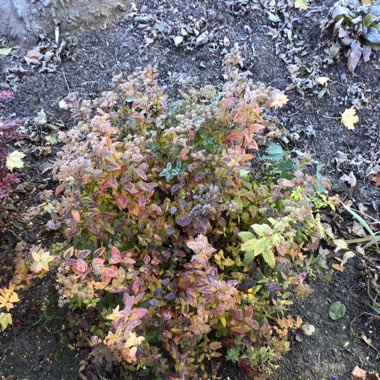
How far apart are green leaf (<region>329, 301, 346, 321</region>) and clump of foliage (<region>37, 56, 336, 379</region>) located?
0.46 meters

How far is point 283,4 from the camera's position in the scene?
13.3ft

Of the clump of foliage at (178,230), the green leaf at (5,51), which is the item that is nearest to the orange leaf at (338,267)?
the clump of foliage at (178,230)

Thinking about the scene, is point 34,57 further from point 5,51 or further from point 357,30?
point 357,30

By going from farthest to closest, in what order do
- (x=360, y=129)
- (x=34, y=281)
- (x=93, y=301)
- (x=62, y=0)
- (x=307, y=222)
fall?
(x=62, y=0)
(x=360, y=129)
(x=34, y=281)
(x=307, y=222)
(x=93, y=301)

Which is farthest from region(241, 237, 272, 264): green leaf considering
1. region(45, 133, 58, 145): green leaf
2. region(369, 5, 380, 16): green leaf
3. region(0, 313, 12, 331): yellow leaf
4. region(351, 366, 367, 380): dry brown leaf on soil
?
region(369, 5, 380, 16): green leaf

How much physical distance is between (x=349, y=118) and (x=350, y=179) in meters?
0.56

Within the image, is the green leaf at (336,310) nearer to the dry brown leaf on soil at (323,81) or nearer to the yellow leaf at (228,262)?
the yellow leaf at (228,262)

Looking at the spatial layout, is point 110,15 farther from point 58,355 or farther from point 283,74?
point 58,355

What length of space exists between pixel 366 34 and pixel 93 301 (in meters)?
3.16

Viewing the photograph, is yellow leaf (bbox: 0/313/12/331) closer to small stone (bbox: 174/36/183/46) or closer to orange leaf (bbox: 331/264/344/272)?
orange leaf (bbox: 331/264/344/272)

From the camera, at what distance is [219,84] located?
11.8 ft

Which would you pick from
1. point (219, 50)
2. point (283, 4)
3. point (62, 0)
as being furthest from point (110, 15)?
point (283, 4)

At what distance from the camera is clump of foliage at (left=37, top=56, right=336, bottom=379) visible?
1.97 metres

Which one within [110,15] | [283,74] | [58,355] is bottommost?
[58,355]
